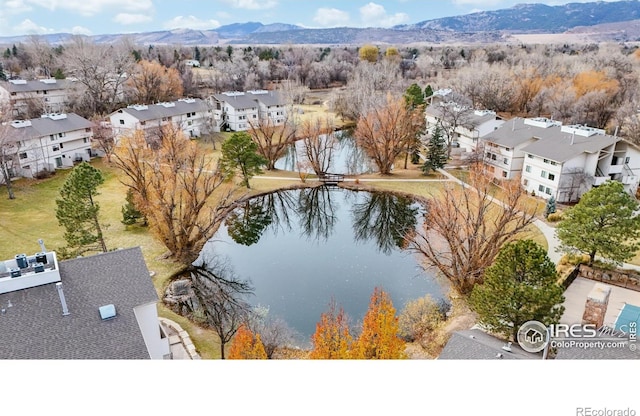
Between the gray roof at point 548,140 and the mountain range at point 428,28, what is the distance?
3.01m

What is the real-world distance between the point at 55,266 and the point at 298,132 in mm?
14932

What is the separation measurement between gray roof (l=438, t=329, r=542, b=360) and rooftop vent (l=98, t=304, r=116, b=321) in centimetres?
348

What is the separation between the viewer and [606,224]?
297 inches

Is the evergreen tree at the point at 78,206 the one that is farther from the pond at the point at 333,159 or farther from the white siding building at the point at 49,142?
the pond at the point at 333,159

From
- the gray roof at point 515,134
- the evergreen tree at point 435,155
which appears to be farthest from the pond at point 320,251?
the gray roof at point 515,134

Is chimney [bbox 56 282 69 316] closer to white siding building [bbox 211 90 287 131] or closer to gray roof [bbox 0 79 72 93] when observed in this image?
white siding building [bbox 211 90 287 131]

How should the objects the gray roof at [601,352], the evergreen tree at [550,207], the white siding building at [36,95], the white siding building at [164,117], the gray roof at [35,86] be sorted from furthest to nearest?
1. the gray roof at [35,86]
2. the white siding building at [36,95]
3. the white siding building at [164,117]
4. the evergreen tree at [550,207]
5. the gray roof at [601,352]

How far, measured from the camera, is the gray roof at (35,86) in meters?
18.6

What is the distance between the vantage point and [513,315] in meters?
5.18

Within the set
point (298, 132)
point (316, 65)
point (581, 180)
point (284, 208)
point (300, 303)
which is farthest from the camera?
point (316, 65)

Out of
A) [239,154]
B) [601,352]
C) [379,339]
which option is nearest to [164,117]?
[239,154]

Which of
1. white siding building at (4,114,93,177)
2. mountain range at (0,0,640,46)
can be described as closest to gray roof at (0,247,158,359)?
mountain range at (0,0,640,46)
